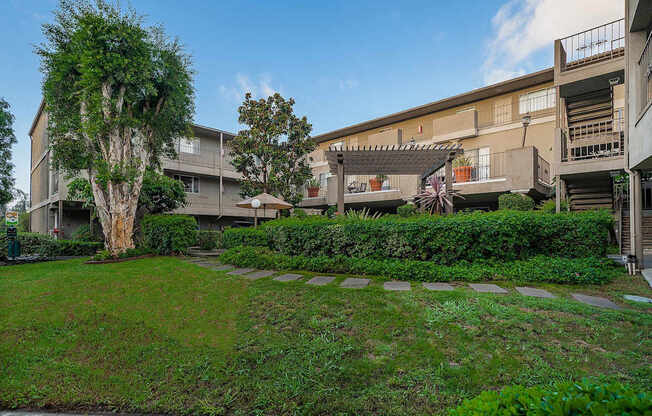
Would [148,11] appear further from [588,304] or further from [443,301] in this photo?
[588,304]

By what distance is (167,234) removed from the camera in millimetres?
9992

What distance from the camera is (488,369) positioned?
2.69m

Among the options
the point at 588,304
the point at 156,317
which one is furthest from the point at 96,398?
the point at 588,304

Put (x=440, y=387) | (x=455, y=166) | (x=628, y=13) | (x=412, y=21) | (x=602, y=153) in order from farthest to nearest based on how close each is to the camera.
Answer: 1. (x=455, y=166)
2. (x=412, y=21)
3. (x=602, y=153)
4. (x=628, y=13)
5. (x=440, y=387)

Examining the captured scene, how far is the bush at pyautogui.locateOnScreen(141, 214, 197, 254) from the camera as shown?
10039mm

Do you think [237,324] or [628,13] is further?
[628,13]

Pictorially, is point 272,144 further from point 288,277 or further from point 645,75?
point 645,75

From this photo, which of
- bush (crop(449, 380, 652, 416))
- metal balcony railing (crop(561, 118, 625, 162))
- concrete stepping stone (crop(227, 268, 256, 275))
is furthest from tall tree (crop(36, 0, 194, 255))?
metal balcony railing (crop(561, 118, 625, 162))

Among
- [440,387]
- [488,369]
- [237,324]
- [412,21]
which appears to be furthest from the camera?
[412,21]

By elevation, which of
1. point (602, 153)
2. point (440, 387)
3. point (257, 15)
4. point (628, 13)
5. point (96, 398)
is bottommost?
point (96, 398)

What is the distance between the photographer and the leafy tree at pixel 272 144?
13924 millimetres

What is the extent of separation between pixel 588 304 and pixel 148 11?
46.9 feet

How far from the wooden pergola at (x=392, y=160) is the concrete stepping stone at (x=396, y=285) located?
11.0 ft

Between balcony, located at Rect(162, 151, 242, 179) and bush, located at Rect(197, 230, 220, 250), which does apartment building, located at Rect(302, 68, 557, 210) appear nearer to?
bush, located at Rect(197, 230, 220, 250)
